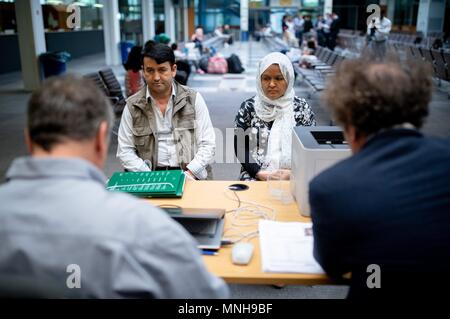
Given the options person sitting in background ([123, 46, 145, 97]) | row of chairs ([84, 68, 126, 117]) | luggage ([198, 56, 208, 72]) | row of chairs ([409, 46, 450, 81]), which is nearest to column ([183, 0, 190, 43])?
luggage ([198, 56, 208, 72])

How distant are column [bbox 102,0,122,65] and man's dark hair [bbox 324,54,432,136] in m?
13.8

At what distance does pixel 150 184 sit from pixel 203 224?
47 centimetres

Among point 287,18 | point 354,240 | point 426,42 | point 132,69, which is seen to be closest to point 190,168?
point 354,240

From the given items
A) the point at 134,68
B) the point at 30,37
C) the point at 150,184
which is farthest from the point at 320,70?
the point at 150,184

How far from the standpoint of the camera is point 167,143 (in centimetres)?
261

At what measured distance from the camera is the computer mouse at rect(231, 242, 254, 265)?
1.38 m

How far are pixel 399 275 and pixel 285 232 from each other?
534 mm

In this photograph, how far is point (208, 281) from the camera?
0.98 meters

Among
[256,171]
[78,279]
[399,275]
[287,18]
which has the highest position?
[287,18]

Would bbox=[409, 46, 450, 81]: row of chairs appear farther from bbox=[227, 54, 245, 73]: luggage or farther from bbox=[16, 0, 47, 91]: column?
bbox=[16, 0, 47, 91]: column

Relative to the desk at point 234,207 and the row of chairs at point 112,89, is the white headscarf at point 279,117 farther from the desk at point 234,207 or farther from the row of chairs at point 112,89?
the row of chairs at point 112,89

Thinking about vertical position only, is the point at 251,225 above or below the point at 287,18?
below

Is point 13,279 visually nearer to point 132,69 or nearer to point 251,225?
point 251,225

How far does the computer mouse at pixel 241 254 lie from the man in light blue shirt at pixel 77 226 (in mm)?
410
